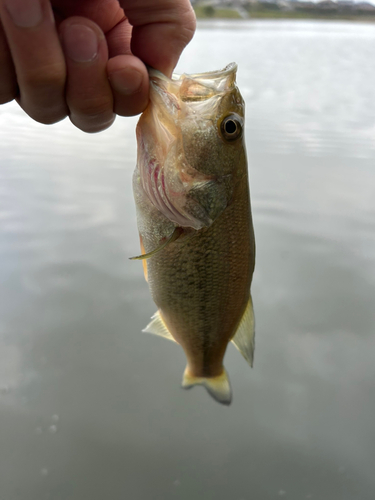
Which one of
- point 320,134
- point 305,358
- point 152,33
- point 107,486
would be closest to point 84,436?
point 107,486

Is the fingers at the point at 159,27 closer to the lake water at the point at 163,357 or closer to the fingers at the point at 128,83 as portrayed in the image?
the fingers at the point at 128,83

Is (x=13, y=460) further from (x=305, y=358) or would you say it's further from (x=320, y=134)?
(x=320, y=134)

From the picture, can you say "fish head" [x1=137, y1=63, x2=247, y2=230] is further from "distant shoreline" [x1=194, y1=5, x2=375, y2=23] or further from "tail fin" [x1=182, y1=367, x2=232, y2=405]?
"distant shoreline" [x1=194, y1=5, x2=375, y2=23]

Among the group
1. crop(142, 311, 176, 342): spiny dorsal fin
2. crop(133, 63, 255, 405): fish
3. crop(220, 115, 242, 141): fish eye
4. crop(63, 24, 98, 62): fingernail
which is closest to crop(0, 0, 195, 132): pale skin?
crop(63, 24, 98, 62): fingernail

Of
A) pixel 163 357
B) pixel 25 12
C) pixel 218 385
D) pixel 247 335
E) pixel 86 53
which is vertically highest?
pixel 25 12

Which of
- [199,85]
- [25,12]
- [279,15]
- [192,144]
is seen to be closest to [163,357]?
[192,144]

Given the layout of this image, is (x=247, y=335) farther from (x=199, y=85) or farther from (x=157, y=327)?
(x=199, y=85)
